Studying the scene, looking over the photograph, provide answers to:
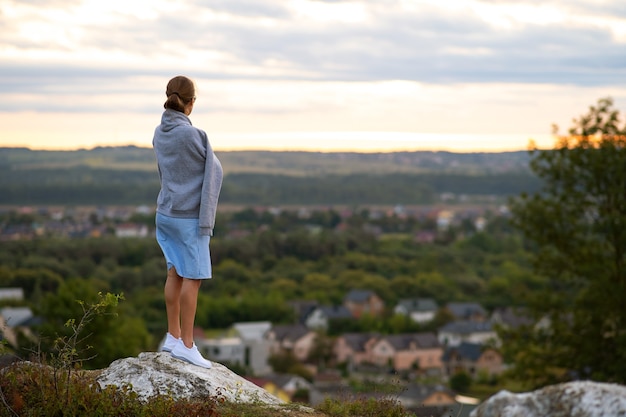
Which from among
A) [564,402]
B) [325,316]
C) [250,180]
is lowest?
[325,316]

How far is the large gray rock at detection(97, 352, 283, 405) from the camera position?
23.6 ft

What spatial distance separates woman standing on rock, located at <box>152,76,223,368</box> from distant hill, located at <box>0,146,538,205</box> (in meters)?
134

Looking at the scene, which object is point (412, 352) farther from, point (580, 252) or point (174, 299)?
point (174, 299)

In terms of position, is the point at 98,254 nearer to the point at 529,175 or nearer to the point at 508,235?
the point at 508,235

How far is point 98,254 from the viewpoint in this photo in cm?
10325

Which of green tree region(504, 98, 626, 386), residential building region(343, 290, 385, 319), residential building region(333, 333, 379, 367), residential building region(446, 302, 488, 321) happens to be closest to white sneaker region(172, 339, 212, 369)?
green tree region(504, 98, 626, 386)

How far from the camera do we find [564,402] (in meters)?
5.70

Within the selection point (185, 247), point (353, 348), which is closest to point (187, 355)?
point (185, 247)

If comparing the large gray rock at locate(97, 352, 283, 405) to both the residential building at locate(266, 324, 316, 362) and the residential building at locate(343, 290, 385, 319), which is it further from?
the residential building at locate(343, 290, 385, 319)

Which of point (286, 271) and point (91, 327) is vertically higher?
point (91, 327)

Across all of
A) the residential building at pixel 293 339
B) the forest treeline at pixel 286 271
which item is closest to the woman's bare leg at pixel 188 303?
the forest treeline at pixel 286 271

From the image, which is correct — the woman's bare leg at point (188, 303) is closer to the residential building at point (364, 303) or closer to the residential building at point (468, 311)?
the residential building at point (364, 303)

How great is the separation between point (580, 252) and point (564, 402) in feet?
44.3

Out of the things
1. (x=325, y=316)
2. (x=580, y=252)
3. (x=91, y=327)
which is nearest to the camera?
(x=580, y=252)
